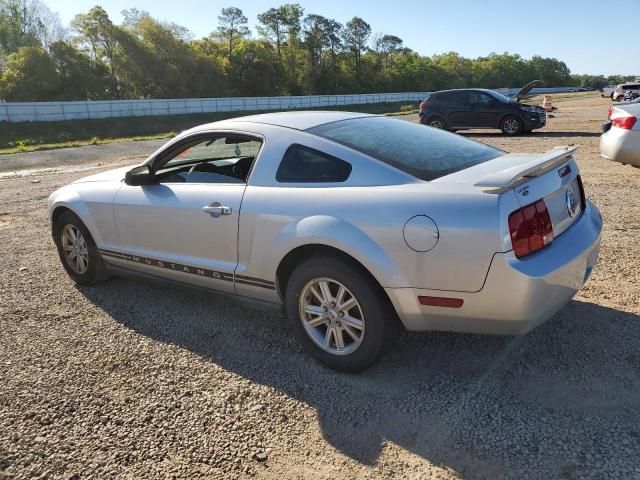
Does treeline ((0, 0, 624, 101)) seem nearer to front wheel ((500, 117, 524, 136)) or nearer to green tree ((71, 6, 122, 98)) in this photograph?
green tree ((71, 6, 122, 98))

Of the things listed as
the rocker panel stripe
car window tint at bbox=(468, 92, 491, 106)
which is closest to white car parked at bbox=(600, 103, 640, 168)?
the rocker panel stripe

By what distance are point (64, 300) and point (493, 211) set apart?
12.4 ft

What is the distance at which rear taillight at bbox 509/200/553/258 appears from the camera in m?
2.62

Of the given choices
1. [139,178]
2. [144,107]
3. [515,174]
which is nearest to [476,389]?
[515,174]

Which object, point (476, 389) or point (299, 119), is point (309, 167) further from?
point (476, 389)

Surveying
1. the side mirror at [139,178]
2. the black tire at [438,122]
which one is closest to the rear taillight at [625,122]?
the side mirror at [139,178]

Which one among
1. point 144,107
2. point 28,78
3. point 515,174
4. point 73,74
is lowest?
point 515,174

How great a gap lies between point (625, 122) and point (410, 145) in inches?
236

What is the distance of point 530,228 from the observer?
270cm

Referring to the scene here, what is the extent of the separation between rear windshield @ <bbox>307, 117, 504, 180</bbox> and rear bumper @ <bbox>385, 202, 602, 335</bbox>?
0.68 m

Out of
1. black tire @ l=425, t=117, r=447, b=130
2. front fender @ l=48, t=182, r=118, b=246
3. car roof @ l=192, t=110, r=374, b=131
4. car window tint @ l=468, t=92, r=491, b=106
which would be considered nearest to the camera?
car roof @ l=192, t=110, r=374, b=131

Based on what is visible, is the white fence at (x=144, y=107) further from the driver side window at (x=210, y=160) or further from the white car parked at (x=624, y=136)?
the white car parked at (x=624, y=136)

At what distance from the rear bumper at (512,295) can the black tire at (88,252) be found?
2990 mm

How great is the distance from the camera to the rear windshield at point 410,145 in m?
3.11
